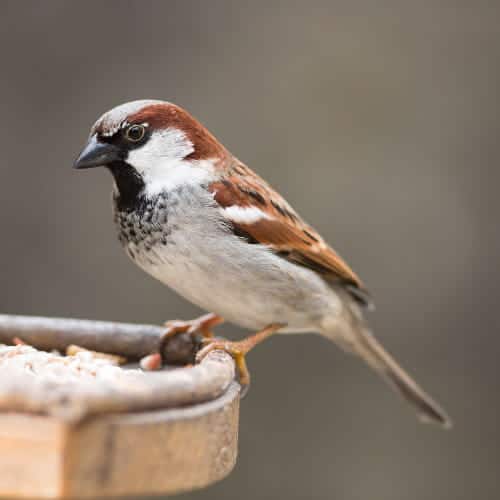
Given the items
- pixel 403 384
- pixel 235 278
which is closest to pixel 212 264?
pixel 235 278

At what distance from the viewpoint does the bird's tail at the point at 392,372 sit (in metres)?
2.79

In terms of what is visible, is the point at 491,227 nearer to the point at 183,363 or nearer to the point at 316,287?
the point at 316,287

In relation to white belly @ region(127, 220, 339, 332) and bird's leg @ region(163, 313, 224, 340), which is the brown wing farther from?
bird's leg @ region(163, 313, 224, 340)

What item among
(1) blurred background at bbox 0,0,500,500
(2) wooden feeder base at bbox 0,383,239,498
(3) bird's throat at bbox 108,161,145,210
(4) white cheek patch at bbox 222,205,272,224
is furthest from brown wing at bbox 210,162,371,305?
(1) blurred background at bbox 0,0,500,500

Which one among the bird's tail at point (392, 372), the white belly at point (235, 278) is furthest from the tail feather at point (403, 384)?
the white belly at point (235, 278)

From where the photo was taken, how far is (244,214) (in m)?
2.23

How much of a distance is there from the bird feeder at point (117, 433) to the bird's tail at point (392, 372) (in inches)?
50.7

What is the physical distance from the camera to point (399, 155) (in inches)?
168

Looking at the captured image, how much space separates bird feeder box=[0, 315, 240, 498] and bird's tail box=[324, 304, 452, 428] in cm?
129

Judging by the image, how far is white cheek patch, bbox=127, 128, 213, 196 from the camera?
2.14 m

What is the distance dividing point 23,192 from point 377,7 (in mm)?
1922

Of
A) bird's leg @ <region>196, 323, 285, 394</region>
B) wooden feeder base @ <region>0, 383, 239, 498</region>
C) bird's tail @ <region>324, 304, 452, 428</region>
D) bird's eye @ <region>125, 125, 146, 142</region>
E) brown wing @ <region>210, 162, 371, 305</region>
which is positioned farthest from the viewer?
bird's tail @ <region>324, 304, 452, 428</region>

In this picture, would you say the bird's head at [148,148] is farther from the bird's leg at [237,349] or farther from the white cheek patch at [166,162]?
the bird's leg at [237,349]

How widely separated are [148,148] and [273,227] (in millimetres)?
396
